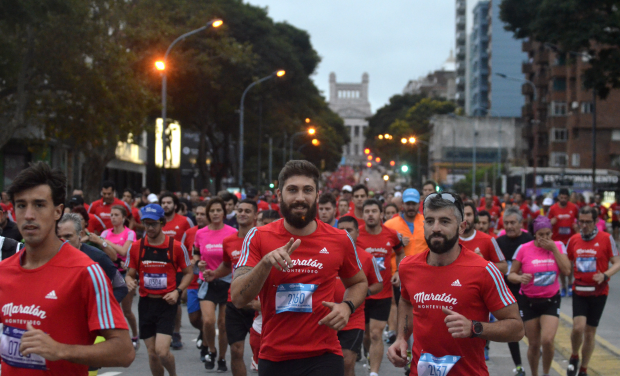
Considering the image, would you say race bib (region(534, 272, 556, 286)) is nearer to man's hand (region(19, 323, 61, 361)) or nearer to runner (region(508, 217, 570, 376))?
runner (region(508, 217, 570, 376))

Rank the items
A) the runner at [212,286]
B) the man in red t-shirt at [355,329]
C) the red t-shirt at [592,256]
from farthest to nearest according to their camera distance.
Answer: the runner at [212,286] → the red t-shirt at [592,256] → the man in red t-shirt at [355,329]

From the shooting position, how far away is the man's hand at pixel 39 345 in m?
2.95

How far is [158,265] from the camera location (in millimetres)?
8039

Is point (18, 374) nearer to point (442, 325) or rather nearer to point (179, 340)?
point (442, 325)

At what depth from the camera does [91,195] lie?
89.7 feet

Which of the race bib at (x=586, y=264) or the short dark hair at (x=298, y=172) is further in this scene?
the race bib at (x=586, y=264)

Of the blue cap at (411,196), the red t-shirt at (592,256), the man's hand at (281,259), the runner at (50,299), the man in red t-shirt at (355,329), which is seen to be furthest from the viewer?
the blue cap at (411,196)

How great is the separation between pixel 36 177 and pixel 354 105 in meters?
197

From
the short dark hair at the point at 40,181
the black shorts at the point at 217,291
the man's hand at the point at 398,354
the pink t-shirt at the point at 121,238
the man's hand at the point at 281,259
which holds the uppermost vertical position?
the short dark hair at the point at 40,181

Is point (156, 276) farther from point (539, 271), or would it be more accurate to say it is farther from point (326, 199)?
point (539, 271)

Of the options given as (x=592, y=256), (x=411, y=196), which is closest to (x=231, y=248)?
(x=411, y=196)

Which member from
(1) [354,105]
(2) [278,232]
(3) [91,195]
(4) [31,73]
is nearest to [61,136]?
(4) [31,73]

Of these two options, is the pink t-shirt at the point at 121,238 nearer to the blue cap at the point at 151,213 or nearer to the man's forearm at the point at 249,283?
the blue cap at the point at 151,213

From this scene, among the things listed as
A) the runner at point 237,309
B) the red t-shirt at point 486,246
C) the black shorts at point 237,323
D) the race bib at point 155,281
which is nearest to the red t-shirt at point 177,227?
the runner at point 237,309
